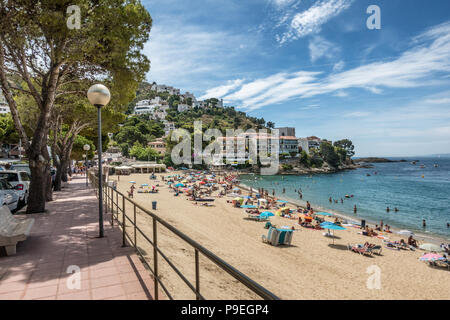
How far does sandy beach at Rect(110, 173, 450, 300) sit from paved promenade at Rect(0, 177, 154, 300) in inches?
48.5

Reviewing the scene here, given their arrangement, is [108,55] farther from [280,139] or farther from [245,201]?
[280,139]

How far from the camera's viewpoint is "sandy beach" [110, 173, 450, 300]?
6.96 m

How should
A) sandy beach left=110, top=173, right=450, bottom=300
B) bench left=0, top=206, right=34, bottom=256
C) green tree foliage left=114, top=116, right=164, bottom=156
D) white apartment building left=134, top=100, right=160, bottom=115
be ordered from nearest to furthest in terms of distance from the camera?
bench left=0, top=206, right=34, bottom=256 → sandy beach left=110, top=173, right=450, bottom=300 → green tree foliage left=114, top=116, right=164, bottom=156 → white apartment building left=134, top=100, right=160, bottom=115

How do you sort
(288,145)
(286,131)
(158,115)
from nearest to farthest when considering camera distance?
(288,145) → (286,131) → (158,115)

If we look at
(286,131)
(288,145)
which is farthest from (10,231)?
(286,131)

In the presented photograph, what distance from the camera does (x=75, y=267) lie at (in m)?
4.04

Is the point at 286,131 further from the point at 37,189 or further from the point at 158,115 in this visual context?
the point at 37,189

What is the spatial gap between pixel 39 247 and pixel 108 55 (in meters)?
6.71

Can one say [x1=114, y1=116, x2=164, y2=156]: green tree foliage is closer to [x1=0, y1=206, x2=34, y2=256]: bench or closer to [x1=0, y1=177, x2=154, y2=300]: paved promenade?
[x1=0, y1=206, x2=34, y2=256]: bench

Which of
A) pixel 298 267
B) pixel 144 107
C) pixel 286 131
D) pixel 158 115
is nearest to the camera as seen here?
pixel 298 267

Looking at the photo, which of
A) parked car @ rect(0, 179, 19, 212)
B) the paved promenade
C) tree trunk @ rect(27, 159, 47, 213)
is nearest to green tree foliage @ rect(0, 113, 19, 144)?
parked car @ rect(0, 179, 19, 212)

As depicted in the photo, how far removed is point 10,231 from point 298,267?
32.5 feet

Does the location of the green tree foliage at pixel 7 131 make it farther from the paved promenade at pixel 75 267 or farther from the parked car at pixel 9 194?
the paved promenade at pixel 75 267

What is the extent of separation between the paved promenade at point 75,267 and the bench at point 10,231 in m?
0.20
